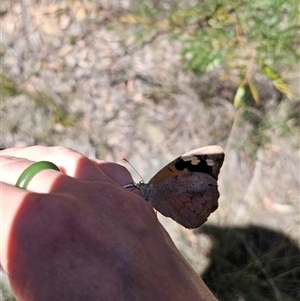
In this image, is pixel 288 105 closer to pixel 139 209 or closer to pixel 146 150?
pixel 146 150

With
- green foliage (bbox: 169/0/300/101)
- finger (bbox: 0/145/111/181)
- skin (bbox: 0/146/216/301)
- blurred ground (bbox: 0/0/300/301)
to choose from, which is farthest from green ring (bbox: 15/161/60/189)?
green foliage (bbox: 169/0/300/101)

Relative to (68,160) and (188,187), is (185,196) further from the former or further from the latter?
(68,160)

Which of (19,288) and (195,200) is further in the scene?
(195,200)

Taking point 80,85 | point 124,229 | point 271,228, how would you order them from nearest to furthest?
point 124,229 → point 271,228 → point 80,85

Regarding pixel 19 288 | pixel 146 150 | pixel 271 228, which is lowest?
pixel 271 228

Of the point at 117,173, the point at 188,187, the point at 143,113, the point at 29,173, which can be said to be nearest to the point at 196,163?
the point at 188,187

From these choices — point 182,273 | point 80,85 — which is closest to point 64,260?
point 182,273
